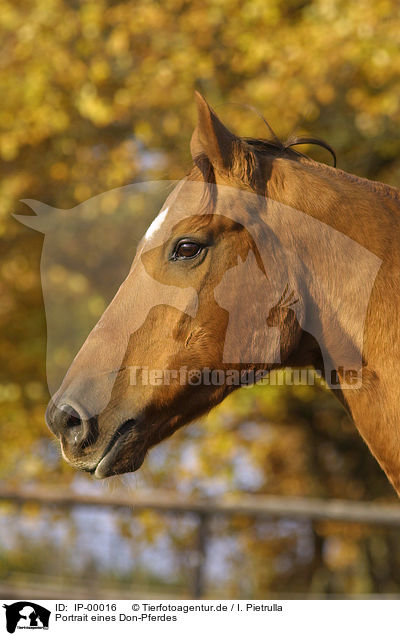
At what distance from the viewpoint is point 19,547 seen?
7.96 metres

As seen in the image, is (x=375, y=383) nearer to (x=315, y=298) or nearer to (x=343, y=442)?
(x=315, y=298)

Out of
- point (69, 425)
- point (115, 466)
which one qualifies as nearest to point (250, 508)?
point (115, 466)

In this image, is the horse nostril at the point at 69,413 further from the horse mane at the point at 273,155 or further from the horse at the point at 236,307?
the horse mane at the point at 273,155

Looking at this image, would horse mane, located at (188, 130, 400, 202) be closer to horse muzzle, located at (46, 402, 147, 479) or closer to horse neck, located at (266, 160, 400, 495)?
horse neck, located at (266, 160, 400, 495)

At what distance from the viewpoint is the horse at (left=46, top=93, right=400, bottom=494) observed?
2293 millimetres

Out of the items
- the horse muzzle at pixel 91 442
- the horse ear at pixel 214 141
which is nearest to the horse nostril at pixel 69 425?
Result: the horse muzzle at pixel 91 442

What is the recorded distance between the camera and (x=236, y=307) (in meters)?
2.38

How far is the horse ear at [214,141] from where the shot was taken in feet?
7.54
